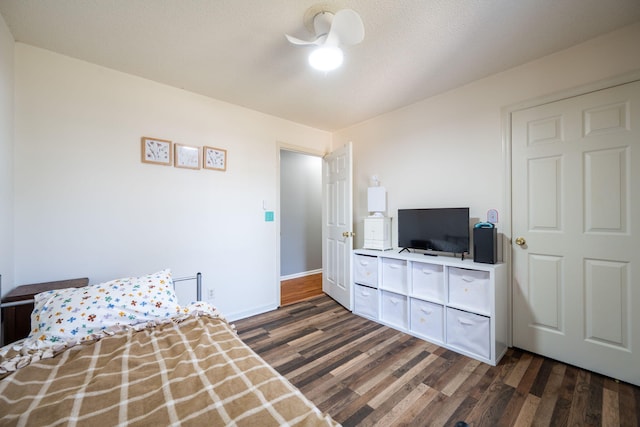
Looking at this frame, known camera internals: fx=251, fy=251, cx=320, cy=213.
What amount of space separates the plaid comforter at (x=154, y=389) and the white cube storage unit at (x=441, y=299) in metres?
1.90

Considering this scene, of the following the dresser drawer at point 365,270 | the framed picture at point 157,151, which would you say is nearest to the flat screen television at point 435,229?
the dresser drawer at point 365,270

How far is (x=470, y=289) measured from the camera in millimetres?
2229

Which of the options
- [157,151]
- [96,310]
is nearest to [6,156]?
[157,151]

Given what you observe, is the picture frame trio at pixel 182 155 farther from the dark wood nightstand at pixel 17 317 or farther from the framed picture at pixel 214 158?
the dark wood nightstand at pixel 17 317

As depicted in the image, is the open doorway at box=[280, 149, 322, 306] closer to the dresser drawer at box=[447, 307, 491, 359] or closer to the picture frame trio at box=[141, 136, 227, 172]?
the picture frame trio at box=[141, 136, 227, 172]

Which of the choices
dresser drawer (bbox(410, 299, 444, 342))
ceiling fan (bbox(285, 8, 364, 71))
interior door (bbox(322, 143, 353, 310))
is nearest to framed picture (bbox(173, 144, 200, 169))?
ceiling fan (bbox(285, 8, 364, 71))

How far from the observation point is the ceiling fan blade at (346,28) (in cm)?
142

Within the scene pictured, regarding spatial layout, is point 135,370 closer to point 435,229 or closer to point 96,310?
point 96,310

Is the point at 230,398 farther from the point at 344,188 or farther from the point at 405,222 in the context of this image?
the point at 344,188

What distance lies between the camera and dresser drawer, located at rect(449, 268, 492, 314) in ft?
7.02

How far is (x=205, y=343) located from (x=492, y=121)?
2.95m

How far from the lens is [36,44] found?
1935mm

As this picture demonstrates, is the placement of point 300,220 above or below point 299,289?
above

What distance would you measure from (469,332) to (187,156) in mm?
3201
